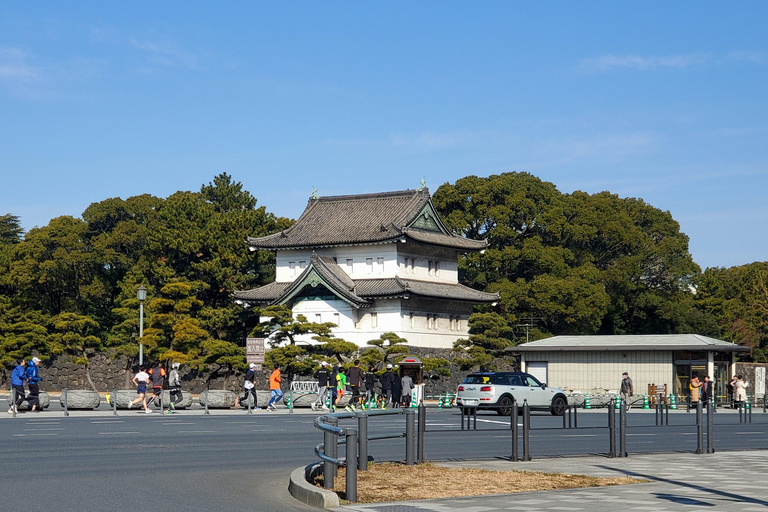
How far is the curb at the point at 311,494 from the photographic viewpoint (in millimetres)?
12039

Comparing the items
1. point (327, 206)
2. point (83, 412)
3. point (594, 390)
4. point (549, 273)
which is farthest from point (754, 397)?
point (83, 412)

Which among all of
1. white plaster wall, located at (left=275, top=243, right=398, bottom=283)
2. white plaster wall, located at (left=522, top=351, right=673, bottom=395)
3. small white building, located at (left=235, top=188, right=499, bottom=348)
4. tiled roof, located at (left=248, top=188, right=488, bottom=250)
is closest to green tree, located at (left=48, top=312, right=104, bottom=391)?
small white building, located at (left=235, top=188, right=499, bottom=348)

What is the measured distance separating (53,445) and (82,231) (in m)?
55.3

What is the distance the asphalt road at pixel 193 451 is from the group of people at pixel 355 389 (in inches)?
254

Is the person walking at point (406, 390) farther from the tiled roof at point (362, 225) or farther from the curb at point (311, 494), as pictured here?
the curb at point (311, 494)

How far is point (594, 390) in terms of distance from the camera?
5566 cm

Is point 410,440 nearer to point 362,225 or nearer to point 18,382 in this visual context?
point 18,382

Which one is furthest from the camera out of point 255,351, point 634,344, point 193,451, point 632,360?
point 632,360

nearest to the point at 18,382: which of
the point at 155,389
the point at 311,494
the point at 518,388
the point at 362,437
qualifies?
the point at 155,389

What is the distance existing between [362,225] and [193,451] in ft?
169

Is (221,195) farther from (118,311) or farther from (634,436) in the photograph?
(634,436)

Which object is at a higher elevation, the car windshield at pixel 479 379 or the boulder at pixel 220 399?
the car windshield at pixel 479 379

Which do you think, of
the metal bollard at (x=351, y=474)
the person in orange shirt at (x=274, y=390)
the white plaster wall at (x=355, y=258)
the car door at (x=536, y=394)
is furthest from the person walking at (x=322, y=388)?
the metal bollard at (x=351, y=474)

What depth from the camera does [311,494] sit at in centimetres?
1241
